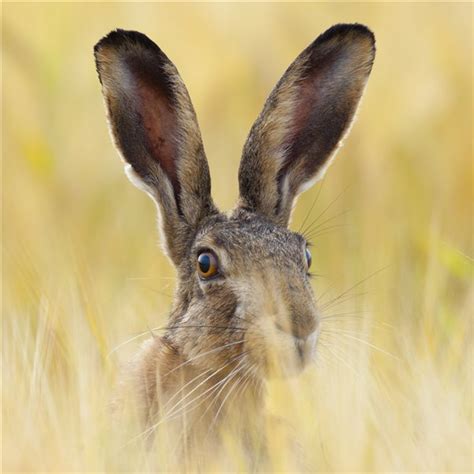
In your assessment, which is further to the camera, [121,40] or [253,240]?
[121,40]

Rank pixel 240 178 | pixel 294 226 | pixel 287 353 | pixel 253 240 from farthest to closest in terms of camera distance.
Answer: pixel 294 226
pixel 240 178
pixel 253 240
pixel 287 353

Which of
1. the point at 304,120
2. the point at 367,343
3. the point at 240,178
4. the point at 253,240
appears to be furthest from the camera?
the point at 304,120

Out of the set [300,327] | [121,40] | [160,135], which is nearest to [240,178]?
[160,135]

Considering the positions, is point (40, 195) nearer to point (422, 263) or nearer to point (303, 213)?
point (303, 213)

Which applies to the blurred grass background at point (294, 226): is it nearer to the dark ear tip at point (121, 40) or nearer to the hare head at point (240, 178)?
the hare head at point (240, 178)

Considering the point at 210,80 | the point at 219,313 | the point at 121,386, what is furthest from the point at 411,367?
the point at 210,80

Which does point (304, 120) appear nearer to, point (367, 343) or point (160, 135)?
point (160, 135)

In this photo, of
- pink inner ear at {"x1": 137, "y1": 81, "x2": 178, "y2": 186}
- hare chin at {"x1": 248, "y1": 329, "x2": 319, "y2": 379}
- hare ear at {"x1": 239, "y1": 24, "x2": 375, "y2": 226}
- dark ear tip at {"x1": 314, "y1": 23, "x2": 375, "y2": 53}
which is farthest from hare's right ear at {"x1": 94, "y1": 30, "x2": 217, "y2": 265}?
hare chin at {"x1": 248, "y1": 329, "x2": 319, "y2": 379}

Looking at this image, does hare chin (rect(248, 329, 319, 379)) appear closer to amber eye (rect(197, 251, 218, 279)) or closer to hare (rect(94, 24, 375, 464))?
hare (rect(94, 24, 375, 464))

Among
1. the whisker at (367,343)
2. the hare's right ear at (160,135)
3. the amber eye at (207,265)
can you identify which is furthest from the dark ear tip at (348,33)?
the whisker at (367,343)
